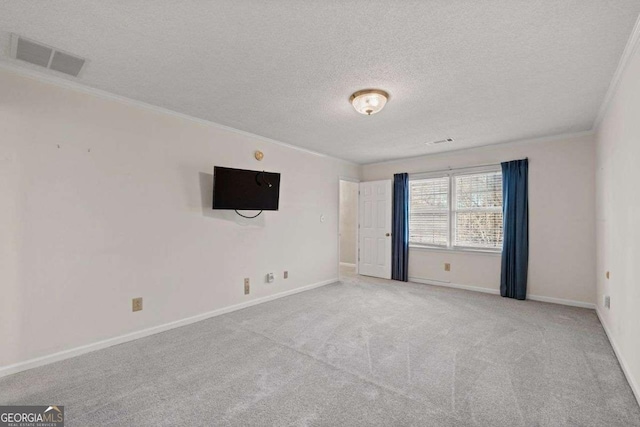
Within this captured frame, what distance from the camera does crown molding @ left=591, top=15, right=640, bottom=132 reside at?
74.8 inches

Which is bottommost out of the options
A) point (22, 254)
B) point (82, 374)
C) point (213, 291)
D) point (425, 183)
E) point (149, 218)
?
point (82, 374)

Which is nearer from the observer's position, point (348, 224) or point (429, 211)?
point (429, 211)

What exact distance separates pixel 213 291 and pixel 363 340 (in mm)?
1917

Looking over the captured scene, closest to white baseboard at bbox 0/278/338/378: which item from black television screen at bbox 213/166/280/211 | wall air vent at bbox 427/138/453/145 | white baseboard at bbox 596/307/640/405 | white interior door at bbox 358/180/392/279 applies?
black television screen at bbox 213/166/280/211

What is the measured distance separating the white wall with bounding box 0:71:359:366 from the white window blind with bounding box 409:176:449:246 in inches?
118

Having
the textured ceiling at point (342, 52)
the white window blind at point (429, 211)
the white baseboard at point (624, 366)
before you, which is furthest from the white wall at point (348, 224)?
the white baseboard at point (624, 366)

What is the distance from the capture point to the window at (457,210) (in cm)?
486

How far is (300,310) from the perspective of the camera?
12.8ft

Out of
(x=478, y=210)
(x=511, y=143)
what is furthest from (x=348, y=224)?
(x=511, y=143)

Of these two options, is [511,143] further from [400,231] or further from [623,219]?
[623,219]

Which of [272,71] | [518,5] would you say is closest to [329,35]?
[272,71]

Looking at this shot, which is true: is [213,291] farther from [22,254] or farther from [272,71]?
[272,71]

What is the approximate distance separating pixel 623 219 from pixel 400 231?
344 cm

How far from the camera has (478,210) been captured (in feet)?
16.4
